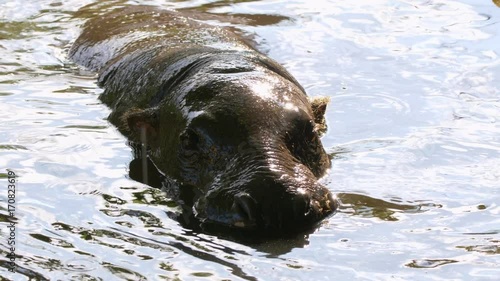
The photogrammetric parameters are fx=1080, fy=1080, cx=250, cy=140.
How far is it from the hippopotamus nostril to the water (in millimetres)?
194

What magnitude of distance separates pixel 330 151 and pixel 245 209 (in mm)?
2125

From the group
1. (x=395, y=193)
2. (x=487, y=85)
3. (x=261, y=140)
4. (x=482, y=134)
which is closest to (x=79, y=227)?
(x=261, y=140)

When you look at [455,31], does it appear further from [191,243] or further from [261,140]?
[191,243]

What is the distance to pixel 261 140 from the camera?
7211 millimetres

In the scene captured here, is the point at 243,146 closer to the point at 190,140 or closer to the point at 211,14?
the point at 190,140

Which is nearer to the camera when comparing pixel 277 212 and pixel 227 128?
pixel 277 212

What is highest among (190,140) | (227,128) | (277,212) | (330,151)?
(227,128)

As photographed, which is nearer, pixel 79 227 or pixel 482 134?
pixel 79 227

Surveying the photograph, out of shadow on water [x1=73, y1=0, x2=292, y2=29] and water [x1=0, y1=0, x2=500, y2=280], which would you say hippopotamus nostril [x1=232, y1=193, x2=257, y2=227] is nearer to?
water [x1=0, y1=0, x2=500, y2=280]

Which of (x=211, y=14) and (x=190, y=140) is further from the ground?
(x=190, y=140)

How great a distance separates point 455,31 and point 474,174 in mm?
5026

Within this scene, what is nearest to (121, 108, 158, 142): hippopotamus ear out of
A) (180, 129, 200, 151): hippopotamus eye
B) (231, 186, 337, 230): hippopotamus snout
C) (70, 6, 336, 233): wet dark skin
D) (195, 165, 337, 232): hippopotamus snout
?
(70, 6, 336, 233): wet dark skin

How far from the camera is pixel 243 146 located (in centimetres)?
720

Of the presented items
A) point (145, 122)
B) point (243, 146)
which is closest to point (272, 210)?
point (243, 146)
